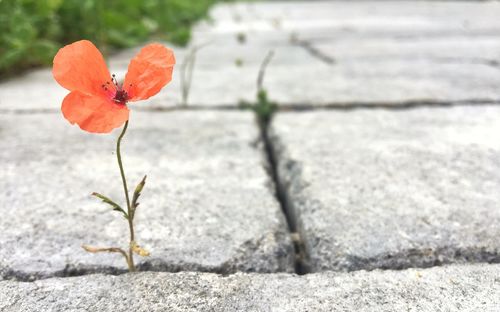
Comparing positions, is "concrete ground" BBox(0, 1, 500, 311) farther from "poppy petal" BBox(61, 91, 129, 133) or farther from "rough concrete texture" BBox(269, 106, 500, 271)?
"poppy petal" BBox(61, 91, 129, 133)

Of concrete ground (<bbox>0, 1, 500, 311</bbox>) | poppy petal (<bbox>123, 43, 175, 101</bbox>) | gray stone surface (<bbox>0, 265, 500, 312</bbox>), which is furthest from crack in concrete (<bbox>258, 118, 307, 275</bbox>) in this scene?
poppy petal (<bbox>123, 43, 175, 101</bbox>)

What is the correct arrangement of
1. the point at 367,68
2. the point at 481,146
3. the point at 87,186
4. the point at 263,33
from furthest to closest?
the point at 263,33 → the point at 367,68 → the point at 481,146 → the point at 87,186

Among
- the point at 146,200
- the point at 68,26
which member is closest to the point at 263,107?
the point at 146,200

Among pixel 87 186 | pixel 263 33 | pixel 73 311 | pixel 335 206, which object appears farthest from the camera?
pixel 263 33

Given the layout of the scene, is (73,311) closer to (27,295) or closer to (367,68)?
(27,295)

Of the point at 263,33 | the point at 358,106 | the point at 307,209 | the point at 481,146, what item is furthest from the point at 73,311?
the point at 263,33

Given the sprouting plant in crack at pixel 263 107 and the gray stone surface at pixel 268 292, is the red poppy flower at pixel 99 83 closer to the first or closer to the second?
the gray stone surface at pixel 268 292

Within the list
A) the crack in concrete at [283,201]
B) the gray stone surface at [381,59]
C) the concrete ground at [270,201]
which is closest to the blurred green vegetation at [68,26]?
the concrete ground at [270,201]
